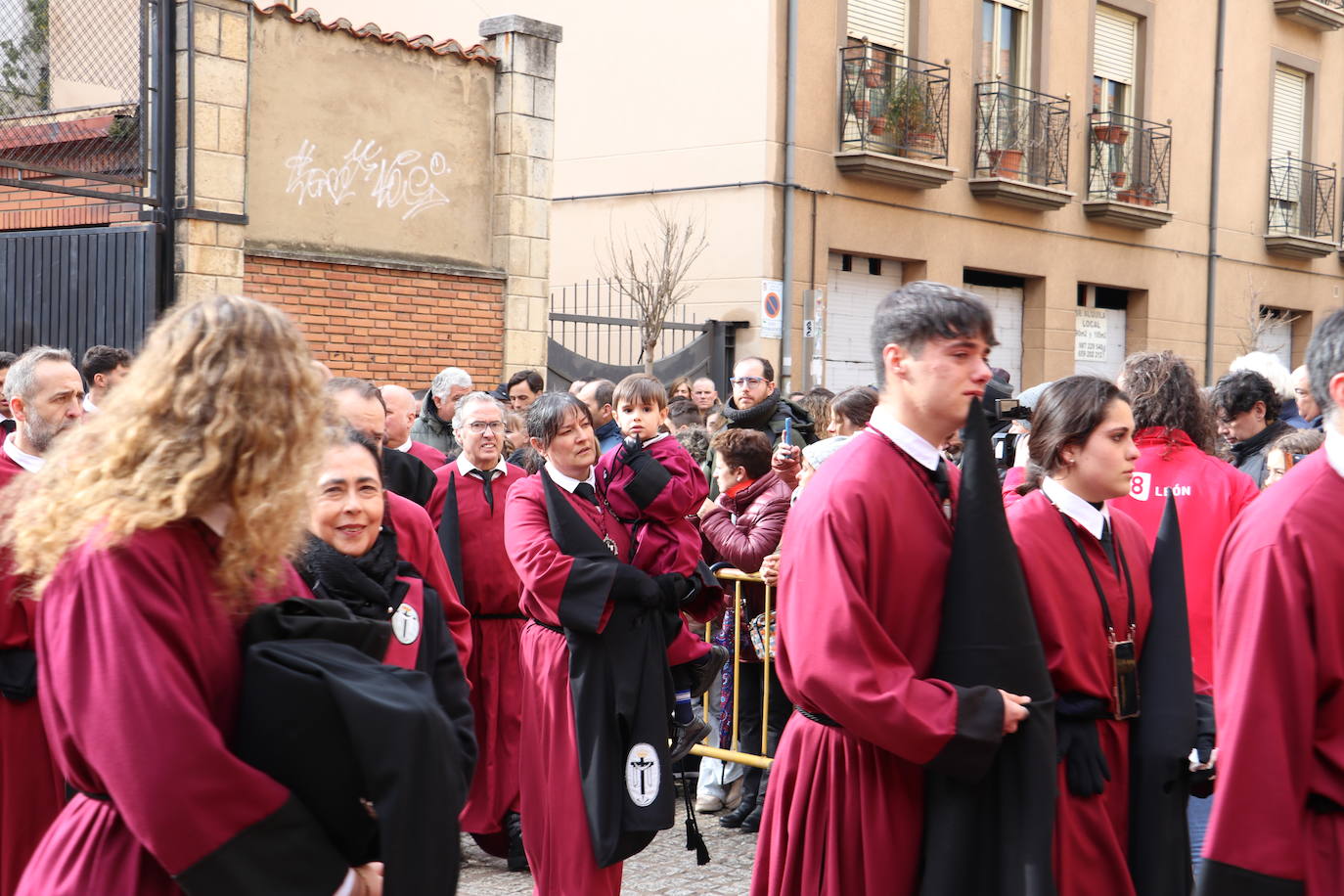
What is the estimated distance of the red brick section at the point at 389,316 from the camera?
39.2 feet

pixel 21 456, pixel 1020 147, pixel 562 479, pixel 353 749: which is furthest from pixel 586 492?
pixel 1020 147

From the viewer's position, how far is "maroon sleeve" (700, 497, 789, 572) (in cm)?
736

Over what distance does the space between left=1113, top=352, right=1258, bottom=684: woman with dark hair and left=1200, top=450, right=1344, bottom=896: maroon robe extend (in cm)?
260

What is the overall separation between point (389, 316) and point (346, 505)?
358 inches

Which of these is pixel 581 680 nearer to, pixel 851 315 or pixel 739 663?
pixel 739 663

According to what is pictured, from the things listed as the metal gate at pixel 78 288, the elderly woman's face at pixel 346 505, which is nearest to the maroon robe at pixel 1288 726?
the elderly woman's face at pixel 346 505

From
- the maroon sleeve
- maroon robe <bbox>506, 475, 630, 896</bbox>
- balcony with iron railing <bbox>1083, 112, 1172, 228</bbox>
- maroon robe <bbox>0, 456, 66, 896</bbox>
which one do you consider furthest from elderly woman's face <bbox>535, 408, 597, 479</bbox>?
balcony with iron railing <bbox>1083, 112, 1172, 228</bbox>

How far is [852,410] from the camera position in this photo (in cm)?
731

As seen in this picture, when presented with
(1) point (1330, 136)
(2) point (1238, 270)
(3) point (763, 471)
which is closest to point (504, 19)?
(3) point (763, 471)

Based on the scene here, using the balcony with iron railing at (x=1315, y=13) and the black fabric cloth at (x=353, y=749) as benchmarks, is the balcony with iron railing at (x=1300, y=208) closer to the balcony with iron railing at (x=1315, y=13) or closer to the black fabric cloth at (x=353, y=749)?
the balcony with iron railing at (x=1315, y=13)

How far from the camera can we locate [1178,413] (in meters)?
5.52

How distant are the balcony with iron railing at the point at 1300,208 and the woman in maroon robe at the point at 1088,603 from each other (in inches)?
864

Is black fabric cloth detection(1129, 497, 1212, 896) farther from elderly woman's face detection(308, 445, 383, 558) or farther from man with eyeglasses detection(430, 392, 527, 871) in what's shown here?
man with eyeglasses detection(430, 392, 527, 871)

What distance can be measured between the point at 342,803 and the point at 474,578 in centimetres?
471
